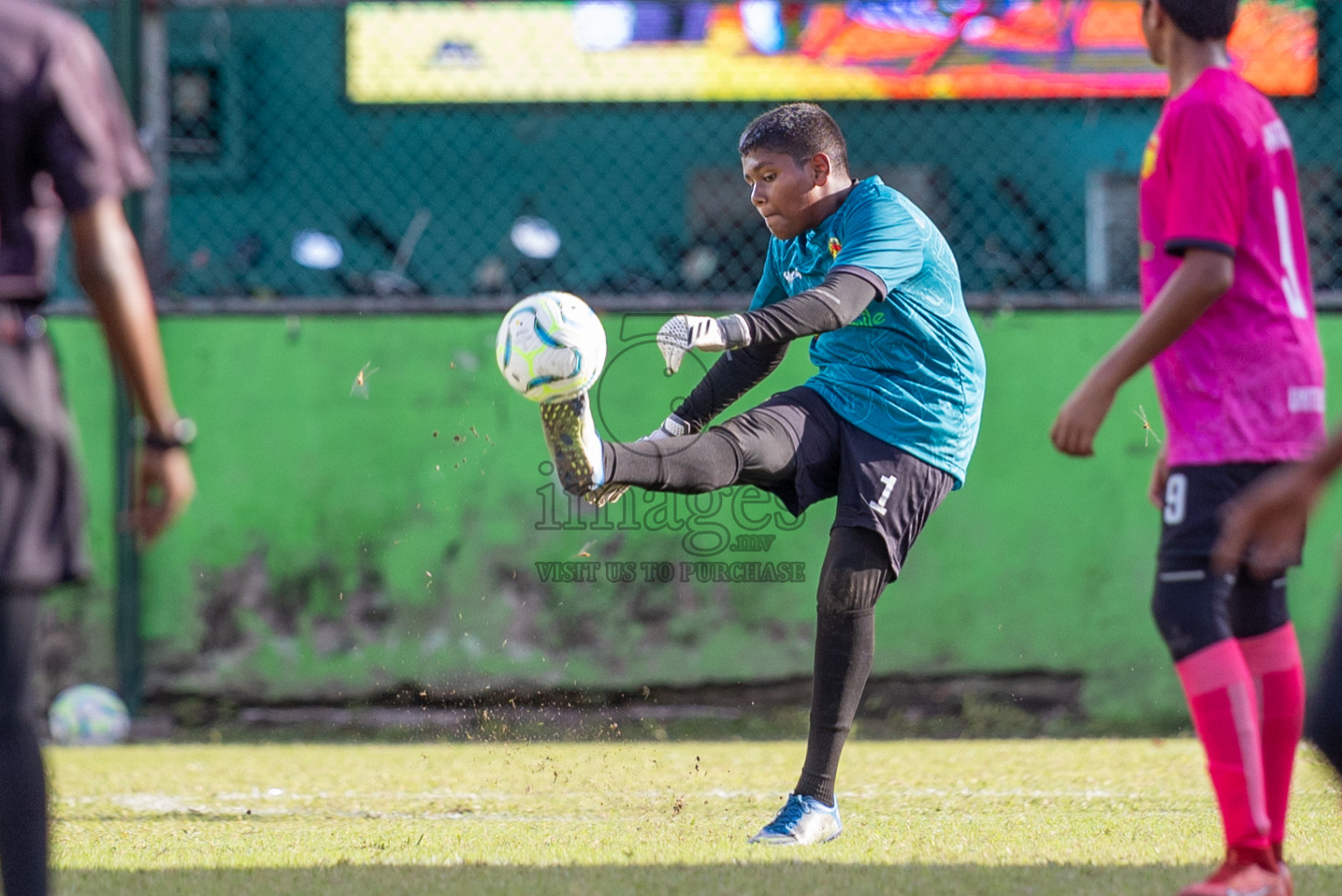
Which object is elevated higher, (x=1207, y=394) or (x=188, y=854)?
(x=1207, y=394)

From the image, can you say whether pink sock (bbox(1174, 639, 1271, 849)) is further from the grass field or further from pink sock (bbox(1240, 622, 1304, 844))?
the grass field

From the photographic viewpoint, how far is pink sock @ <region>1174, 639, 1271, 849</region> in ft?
9.64

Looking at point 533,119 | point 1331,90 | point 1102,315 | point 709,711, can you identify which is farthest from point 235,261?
point 1331,90

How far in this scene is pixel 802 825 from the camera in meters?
3.81

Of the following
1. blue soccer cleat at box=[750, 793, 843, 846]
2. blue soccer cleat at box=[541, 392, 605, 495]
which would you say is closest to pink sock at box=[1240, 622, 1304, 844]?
blue soccer cleat at box=[750, 793, 843, 846]

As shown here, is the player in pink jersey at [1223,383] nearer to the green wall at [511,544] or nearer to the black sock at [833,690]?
the black sock at [833,690]

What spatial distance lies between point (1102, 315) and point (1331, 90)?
2844 millimetres

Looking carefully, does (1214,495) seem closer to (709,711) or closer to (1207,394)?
(1207,394)

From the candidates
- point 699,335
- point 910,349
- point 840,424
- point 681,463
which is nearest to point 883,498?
point 840,424

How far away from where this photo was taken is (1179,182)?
2973 millimetres

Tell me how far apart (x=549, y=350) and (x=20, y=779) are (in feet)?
5.51

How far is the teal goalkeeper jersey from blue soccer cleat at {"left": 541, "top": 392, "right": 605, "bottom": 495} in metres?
0.80

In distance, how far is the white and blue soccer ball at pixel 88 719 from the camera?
638 centimetres

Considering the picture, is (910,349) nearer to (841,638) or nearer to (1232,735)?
(841,638)
